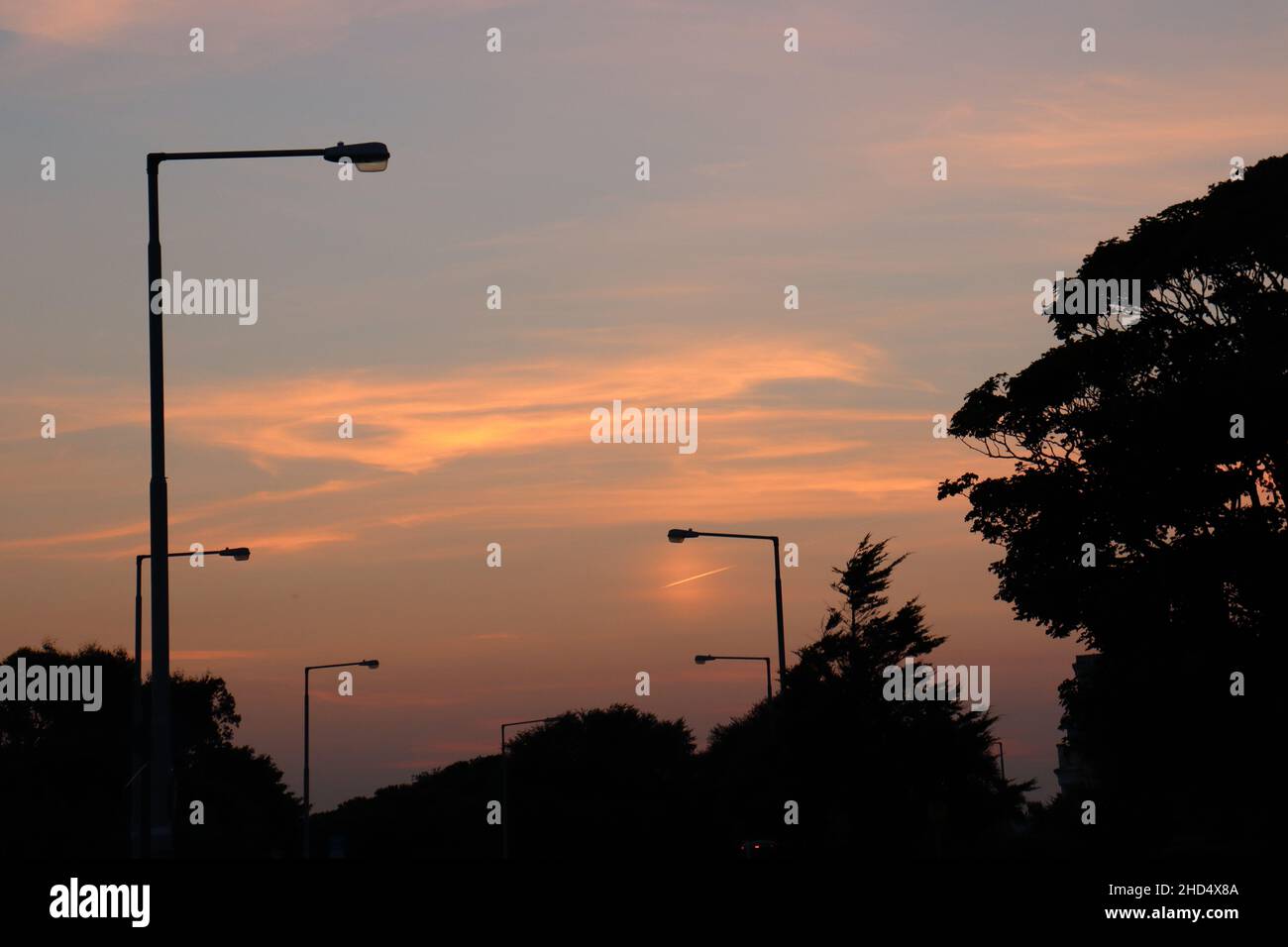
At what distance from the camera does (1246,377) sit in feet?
128

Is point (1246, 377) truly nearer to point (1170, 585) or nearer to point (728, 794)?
point (1170, 585)

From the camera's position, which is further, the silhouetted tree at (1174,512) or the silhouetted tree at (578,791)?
the silhouetted tree at (578,791)

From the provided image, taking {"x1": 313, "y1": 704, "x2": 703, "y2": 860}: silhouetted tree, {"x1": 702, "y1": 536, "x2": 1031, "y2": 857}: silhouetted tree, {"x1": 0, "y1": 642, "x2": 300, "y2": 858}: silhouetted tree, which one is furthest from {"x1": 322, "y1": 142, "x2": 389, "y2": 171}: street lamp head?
{"x1": 313, "y1": 704, "x2": 703, "y2": 860}: silhouetted tree

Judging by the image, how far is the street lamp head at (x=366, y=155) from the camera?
20.9 m

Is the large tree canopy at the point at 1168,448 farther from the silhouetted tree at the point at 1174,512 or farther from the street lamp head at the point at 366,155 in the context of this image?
the street lamp head at the point at 366,155

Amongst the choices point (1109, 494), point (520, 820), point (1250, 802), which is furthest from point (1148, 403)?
point (520, 820)

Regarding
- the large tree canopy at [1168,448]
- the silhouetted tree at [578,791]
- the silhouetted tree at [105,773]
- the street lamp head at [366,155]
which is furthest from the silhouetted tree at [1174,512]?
the silhouetted tree at [578,791]

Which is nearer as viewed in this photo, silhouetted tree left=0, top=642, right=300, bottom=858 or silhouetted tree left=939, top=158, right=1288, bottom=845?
silhouetted tree left=939, top=158, right=1288, bottom=845

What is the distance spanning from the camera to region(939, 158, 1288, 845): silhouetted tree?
39.3 m

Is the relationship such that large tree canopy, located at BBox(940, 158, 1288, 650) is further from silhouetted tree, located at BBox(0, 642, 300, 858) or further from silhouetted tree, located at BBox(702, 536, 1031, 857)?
silhouetted tree, located at BBox(0, 642, 300, 858)

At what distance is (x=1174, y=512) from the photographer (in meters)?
40.3

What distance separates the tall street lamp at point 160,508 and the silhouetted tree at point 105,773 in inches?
2719

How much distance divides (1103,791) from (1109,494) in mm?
10018

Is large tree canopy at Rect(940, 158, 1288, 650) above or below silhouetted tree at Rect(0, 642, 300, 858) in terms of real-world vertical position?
above
